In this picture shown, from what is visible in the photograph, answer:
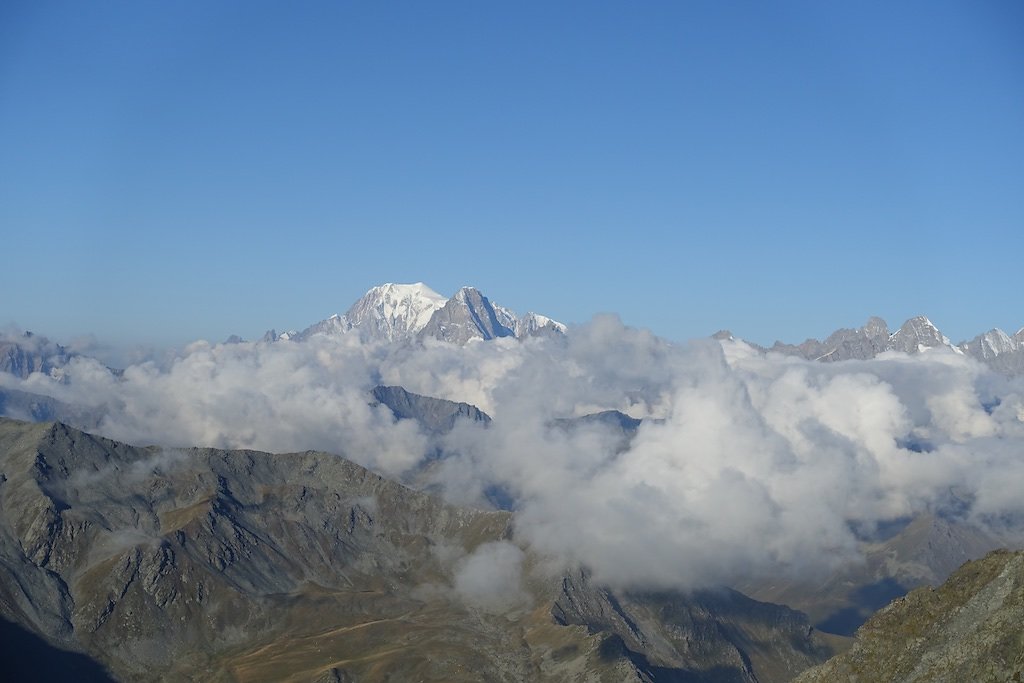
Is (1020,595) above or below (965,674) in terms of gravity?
above

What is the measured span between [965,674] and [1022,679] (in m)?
14.6

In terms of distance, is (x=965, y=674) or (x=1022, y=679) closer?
(x=1022, y=679)

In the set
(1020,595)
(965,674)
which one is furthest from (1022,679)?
(1020,595)

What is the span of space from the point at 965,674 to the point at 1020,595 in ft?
69.7

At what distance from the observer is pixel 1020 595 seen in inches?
7810

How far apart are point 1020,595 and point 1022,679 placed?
87.7 feet

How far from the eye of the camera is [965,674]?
189250mm

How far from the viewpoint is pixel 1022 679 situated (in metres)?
176

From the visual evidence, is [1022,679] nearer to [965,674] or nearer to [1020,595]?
[965,674]

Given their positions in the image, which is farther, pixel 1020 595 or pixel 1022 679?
pixel 1020 595
